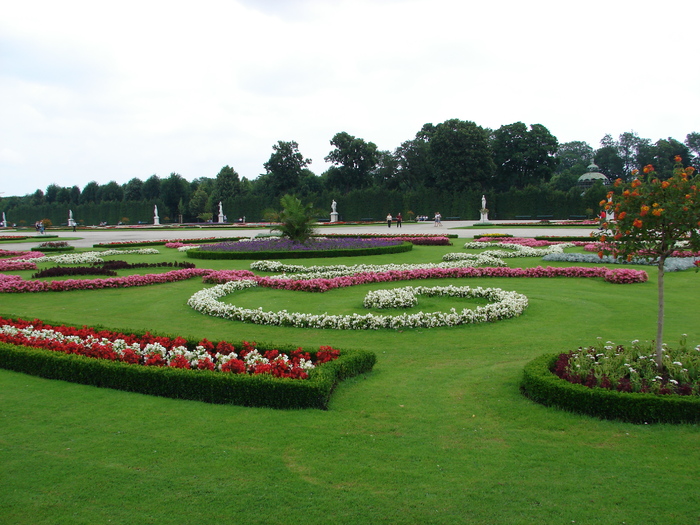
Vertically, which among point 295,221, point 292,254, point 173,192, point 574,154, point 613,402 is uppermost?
point 574,154

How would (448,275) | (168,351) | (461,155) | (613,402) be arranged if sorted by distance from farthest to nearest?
(461,155)
(448,275)
(168,351)
(613,402)

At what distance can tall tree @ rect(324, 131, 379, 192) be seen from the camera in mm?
65375

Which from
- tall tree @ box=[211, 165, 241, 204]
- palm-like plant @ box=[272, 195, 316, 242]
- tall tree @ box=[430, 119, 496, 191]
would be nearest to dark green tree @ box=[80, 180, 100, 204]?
tall tree @ box=[211, 165, 241, 204]

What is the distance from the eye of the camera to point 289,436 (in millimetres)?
4508

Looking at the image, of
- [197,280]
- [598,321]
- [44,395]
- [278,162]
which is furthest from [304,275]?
[278,162]

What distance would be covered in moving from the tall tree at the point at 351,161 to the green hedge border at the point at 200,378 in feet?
199

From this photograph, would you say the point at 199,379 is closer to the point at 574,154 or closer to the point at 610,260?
the point at 610,260

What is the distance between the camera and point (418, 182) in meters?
68.2

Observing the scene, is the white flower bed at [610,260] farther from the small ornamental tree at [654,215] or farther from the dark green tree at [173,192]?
the dark green tree at [173,192]

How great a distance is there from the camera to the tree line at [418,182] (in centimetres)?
5353

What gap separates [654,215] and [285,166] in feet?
212

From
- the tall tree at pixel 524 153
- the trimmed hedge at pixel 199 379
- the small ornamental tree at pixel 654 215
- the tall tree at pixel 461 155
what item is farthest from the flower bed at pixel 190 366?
the tall tree at pixel 524 153

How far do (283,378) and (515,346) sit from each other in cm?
348

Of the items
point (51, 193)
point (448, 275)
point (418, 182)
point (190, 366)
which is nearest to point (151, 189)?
point (51, 193)
